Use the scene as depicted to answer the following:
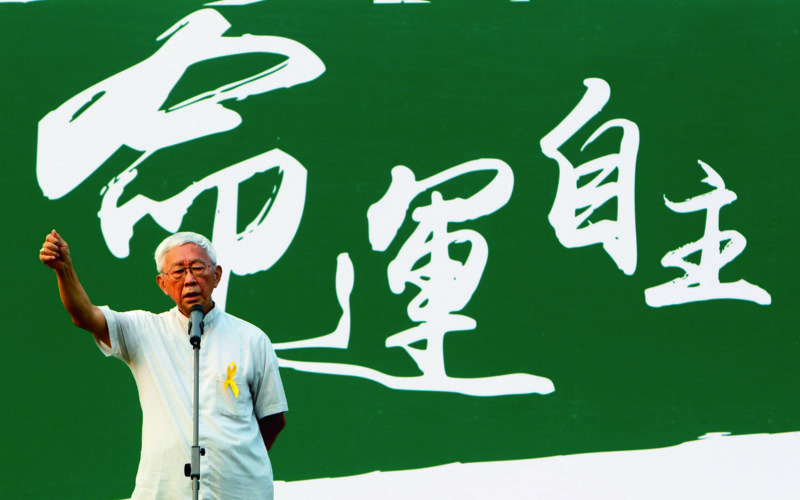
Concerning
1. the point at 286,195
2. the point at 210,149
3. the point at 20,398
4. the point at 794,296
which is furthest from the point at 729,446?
the point at 20,398

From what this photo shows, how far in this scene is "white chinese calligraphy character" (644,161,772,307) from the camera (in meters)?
3.69

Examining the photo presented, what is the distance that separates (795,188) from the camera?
3771 millimetres

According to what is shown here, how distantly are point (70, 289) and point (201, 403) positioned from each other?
0.40m

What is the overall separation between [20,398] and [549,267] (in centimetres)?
192

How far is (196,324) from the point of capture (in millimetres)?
2244

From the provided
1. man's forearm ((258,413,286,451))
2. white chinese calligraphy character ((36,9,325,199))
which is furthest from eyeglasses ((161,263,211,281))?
white chinese calligraphy character ((36,9,325,199))

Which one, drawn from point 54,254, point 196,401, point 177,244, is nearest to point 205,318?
point 177,244

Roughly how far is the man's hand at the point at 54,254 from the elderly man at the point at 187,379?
0.02 m

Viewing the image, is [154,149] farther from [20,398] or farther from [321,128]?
[20,398]

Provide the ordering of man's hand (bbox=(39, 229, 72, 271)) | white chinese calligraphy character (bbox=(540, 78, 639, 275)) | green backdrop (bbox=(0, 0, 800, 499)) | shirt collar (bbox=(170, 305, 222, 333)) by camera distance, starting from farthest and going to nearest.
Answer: white chinese calligraphy character (bbox=(540, 78, 639, 275))
green backdrop (bbox=(0, 0, 800, 499))
shirt collar (bbox=(170, 305, 222, 333))
man's hand (bbox=(39, 229, 72, 271))

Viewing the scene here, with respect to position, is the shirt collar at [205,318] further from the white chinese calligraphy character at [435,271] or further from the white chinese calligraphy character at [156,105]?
the white chinese calligraphy character at [156,105]

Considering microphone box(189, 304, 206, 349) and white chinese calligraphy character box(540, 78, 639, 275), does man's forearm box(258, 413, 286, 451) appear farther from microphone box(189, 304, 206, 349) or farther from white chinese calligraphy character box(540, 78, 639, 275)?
white chinese calligraphy character box(540, 78, 639, 275)

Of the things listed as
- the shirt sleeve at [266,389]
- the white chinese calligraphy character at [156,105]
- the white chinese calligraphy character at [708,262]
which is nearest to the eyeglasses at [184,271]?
the shirt sleeve at [266,389]

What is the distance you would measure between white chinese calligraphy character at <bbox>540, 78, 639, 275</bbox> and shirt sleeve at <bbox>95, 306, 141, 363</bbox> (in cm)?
177
